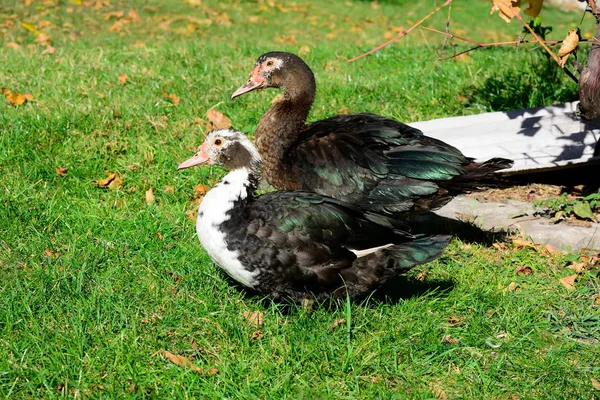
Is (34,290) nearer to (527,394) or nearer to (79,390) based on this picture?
(79,390)

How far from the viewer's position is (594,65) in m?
A: 4.10

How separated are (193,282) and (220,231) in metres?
0.45

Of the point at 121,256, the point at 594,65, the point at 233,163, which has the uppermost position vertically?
the point at 594,65

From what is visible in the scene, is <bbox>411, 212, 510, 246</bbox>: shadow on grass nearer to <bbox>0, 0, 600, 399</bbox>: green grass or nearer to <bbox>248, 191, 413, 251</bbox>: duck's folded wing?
<bbox>0, 0, 600, 399</bbox>: green grass

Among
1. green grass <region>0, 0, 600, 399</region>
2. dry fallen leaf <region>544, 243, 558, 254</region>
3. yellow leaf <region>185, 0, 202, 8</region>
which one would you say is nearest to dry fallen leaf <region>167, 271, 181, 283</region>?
green grass <region>0, 0, 600, 399</region>

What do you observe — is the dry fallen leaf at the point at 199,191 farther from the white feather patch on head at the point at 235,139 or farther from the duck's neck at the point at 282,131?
the white feather patch on head at the point at 235,139

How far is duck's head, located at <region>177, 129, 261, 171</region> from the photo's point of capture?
3811 millimetres

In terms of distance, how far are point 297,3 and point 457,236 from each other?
27.8ft

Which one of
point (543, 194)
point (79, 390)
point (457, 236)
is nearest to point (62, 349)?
point (79, 390)

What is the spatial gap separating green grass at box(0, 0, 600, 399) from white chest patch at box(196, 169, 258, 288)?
219mm

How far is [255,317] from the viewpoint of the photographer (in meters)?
3.56

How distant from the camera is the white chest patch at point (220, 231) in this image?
11.5 ft

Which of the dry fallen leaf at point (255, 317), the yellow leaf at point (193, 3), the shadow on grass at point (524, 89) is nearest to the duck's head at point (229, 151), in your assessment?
the dry fallen leaf at point (255, 317)

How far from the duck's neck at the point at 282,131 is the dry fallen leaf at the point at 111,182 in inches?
45.1
